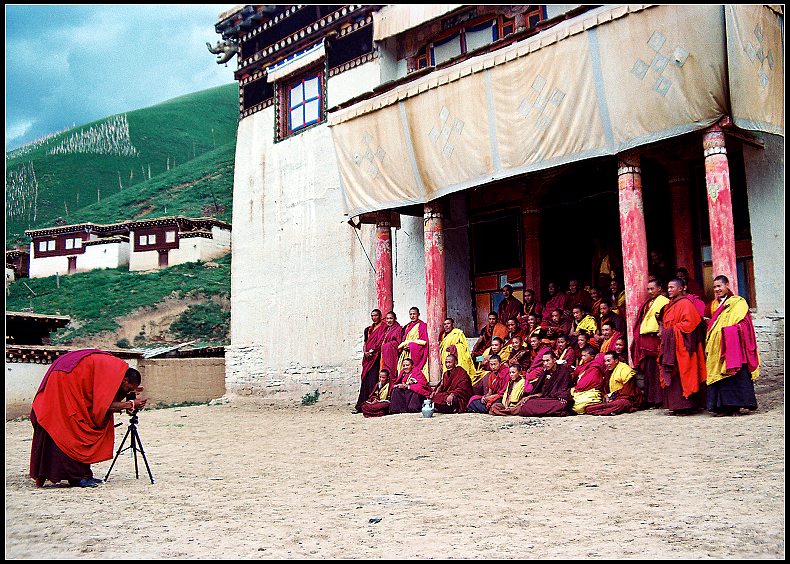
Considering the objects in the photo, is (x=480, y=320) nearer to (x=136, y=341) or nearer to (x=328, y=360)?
(x=328, y=360)

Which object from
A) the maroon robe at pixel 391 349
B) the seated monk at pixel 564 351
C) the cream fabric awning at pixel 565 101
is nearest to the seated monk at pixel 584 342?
the seated monk at pixel 564 351

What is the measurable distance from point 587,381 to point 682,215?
3357mm

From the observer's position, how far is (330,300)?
12.7m

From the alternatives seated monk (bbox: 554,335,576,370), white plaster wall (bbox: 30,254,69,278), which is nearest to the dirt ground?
seated monk (bbox: 554,335,576,370)

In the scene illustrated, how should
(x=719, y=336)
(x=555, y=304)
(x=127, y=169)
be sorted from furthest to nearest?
1. (x=127, y=169)
2. (x=555, y=304)
3. (x=719, y=336)

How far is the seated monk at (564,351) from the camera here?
805 cm

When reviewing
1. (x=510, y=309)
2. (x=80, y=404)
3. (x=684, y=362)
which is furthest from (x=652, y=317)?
(x=80, y=404)

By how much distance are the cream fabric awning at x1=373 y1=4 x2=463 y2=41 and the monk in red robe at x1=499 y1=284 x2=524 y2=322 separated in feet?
15.2

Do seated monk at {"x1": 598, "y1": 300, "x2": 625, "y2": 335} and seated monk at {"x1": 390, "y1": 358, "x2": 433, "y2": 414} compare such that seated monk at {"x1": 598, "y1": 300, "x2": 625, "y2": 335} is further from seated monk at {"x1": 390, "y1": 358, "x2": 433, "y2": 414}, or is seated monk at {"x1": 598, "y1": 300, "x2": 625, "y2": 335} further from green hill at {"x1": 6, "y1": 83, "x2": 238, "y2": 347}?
green hill at {"x1": 6, "y1": 83, "x2": 238, "y2": 347}

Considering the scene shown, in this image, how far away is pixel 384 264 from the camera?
1091cm

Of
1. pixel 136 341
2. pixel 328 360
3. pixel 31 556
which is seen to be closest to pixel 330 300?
pixel 328 360

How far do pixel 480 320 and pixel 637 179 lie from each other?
437 cm

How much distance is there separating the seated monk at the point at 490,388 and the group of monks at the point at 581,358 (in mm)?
13

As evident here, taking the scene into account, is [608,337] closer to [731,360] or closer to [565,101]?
[731,360]
